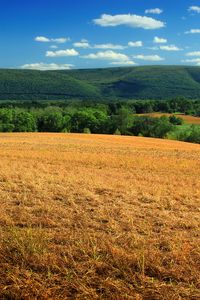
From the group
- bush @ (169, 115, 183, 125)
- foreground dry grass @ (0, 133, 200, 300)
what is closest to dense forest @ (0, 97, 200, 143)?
bush @ (169, 115, 183, 125)

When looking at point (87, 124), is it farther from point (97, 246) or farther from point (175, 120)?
point (97, 246)

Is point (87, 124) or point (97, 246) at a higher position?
point (97, 246)

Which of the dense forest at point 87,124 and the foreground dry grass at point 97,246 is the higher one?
the foreground dry grass at point 97,246

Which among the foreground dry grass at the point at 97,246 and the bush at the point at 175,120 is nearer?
the foreground dry grass at the point at 97,246

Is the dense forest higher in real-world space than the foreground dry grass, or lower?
lower

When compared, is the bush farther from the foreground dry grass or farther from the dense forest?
the foreground dry grass

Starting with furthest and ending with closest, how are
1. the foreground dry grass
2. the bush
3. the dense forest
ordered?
the bush
the dense forest
the foreground dry grass

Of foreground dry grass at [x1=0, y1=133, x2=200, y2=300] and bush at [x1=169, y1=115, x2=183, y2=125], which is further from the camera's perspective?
bush at [x1=169, y1=115, x2=183, y2=125]

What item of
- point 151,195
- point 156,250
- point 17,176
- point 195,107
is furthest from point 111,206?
point 195,107

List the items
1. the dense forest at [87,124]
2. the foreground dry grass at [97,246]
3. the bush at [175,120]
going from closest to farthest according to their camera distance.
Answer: the foreground dry grass at [97,246] < the dense forest at [87,124] < the bush at [175,120]

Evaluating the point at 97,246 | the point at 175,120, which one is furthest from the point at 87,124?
the point at 97,246

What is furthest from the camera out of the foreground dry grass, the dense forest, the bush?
the bush

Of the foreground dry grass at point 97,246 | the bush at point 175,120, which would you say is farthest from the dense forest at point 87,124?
the foreground dry grass at point 97,246

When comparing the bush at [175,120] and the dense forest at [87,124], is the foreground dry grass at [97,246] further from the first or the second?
the bush at [175,120]
